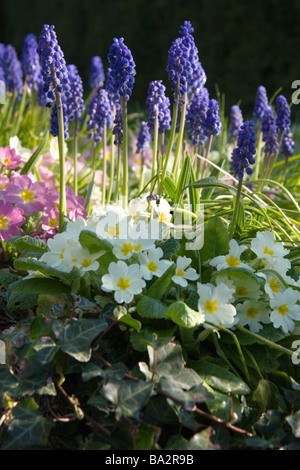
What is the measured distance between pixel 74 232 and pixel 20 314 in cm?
36

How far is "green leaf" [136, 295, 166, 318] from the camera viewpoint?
133cm

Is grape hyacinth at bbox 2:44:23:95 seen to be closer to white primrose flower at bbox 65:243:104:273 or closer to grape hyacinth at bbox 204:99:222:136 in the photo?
grape hyacinth at bbox 204:99:222:136

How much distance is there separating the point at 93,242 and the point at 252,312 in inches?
18.3

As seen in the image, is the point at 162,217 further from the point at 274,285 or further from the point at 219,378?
the point at 219,378

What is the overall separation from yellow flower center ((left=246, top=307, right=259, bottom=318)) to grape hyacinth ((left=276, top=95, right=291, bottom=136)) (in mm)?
1225

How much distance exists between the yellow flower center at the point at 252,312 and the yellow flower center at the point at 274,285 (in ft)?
0.25

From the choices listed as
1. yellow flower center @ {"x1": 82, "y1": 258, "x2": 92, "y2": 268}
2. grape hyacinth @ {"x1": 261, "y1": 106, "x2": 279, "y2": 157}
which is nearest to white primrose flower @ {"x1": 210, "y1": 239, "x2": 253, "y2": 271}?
yellow flower center @ {"x1": 82, "y1": 258, "x2": 92, "y2": 268}

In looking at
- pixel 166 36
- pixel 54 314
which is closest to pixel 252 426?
pixel 54 314

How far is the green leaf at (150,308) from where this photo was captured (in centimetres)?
133

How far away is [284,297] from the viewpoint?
4.83ft

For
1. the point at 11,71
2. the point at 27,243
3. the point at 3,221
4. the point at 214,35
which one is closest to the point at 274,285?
the point at 27,243

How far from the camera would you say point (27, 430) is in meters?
1.21

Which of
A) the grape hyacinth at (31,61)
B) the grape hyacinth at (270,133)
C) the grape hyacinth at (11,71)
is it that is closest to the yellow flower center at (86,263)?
the grape hyacinth at (270,133)
